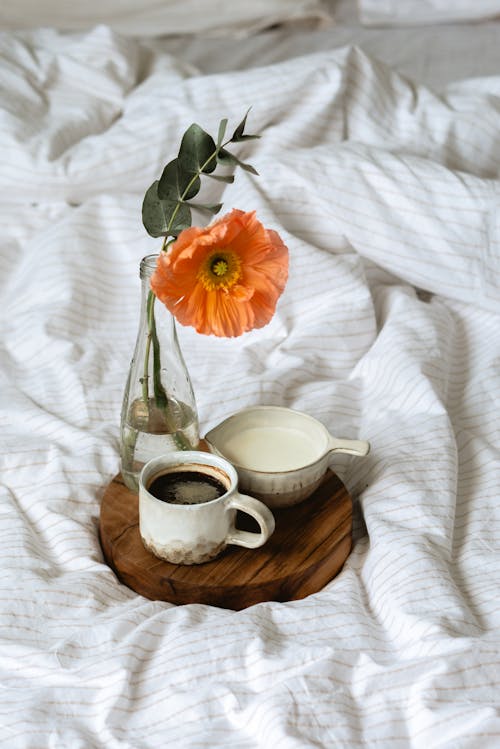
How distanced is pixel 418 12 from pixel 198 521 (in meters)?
1.39

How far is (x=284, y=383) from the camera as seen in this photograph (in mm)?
912

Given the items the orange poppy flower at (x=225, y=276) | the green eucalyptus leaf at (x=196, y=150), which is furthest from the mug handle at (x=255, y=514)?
the green eucalyptus leaf at (x=196, y=150)

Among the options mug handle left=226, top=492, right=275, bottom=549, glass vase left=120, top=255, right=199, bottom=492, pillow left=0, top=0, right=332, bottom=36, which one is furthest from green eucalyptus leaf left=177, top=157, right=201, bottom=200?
pillow left=0, top=0, right=332, bottom=36

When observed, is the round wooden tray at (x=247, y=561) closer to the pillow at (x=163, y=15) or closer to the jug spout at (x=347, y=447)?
the jug spout at (x=347, y=447)

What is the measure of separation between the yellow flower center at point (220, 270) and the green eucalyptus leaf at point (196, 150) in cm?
8

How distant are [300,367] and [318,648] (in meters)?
0.37

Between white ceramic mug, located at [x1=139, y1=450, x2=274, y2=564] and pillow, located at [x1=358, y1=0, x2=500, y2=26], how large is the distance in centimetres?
131

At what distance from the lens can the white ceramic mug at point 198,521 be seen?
2.13ft

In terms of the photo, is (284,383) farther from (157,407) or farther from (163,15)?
(163,15)

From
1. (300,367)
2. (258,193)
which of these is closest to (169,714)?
(300,367)

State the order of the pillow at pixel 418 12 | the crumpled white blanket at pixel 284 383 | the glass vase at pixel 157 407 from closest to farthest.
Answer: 1. the crumpled white blanket at pixel 284 383
2. the glass vase at pixel 157 407
3. the pillow at pixel 418 12

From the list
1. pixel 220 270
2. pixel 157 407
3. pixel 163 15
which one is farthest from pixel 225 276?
pixel 163 15

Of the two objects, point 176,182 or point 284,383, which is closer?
point 176,182

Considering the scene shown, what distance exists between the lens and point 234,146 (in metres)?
1.09
